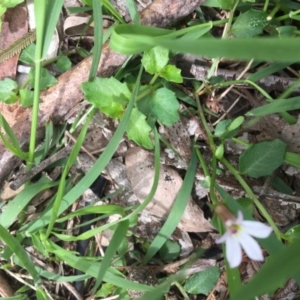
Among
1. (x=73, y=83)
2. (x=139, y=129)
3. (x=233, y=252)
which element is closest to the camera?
(x=233, y=252)

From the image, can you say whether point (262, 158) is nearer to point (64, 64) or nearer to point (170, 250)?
point (170, 250)

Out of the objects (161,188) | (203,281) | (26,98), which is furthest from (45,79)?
(203,281)

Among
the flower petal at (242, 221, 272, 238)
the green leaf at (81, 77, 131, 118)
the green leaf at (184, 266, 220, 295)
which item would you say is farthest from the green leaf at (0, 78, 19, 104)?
the flower petal at (242, 221, 272, 238)

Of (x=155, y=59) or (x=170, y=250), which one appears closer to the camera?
(x=155, y=59)

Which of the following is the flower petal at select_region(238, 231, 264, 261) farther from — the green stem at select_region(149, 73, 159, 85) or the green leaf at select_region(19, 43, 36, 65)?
the green leaf at select_region(19, 43, 36, 65)

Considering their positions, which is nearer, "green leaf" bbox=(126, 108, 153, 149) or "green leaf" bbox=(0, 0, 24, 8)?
"green leaf" bbox=(126, 108, 153, 149)

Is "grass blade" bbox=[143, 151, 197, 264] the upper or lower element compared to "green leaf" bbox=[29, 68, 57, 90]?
lower
